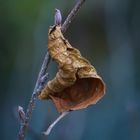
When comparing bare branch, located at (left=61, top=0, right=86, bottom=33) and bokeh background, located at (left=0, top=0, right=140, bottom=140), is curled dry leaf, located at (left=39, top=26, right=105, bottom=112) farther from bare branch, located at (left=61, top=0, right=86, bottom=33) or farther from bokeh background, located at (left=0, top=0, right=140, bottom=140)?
bokeh background, located at (left=0, top=0, right=140, bottom=140)

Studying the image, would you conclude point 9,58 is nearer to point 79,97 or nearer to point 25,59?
point 25,59

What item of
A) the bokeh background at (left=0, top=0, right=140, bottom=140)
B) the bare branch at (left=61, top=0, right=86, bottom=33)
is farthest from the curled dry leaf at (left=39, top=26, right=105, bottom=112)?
the bokeh background at (left=0, top=0, right=140, bottom=140)

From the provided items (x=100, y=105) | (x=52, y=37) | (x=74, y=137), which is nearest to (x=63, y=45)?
(x=52, y=37)

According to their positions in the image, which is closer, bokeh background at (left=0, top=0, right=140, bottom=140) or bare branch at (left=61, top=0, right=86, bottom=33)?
bare branch at (left=61, top=0, right=86, bottom=33)

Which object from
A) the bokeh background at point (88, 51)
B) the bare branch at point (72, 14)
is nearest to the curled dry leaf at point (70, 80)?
the bare branch at point (72, 14)

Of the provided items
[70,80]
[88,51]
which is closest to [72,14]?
[70,80]

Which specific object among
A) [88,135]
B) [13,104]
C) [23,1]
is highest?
[23,1]
